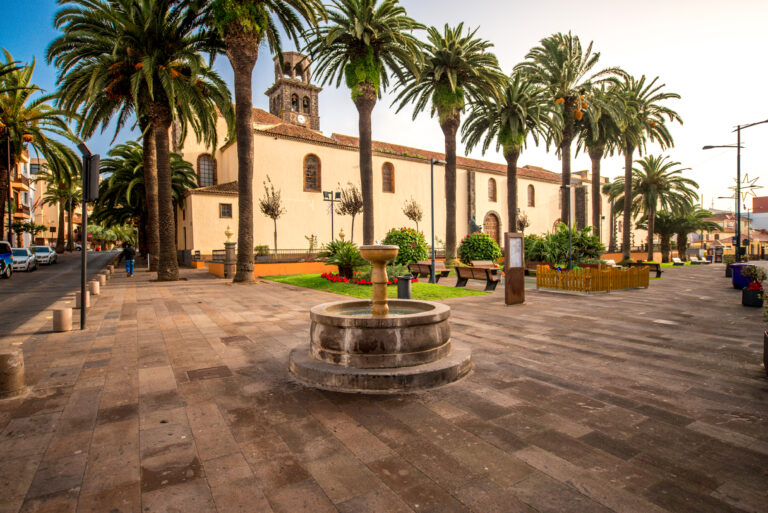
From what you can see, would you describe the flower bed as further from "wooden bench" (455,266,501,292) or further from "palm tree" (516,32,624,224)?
"palm tree" (516,32,624,224)

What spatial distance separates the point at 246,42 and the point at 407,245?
10687mm

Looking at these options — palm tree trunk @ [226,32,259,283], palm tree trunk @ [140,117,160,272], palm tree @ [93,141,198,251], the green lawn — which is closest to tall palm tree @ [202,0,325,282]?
palm tree trunk @ [226,32,259,283]

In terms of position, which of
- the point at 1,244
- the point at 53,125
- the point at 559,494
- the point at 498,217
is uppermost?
the point at 53,125

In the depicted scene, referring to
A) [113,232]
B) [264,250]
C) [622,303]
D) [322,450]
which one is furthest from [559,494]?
[113,232]

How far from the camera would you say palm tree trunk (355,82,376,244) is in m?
19.5

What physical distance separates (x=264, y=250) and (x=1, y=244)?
546 inches

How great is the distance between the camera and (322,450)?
131 inches

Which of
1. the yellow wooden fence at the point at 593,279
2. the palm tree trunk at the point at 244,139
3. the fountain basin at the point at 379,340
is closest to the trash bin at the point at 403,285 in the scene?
the fountain basin at the point at 379,340

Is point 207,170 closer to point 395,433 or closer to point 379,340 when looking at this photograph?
point 379,340

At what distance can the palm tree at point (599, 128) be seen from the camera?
25969 mm

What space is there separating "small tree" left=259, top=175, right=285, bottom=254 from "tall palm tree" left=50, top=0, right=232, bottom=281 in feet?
33.4

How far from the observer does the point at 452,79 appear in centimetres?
2195

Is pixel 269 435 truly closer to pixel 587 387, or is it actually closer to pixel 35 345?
pixel 587 387

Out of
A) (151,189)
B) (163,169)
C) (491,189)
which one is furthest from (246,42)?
(491,189)
